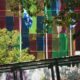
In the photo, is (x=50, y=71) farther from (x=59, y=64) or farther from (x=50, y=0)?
(x=50, y=0)

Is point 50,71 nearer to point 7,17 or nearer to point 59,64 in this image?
point 59,64

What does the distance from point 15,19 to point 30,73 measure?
141 feet

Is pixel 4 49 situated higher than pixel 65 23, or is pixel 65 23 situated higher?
pixel 65 23

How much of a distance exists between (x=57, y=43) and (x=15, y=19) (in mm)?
5872

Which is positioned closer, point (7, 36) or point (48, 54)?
point (7, 36)

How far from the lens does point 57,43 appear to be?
5094 centimetres

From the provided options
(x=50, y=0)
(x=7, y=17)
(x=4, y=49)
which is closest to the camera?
(x=50, y=0)

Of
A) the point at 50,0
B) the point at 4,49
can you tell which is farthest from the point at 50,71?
the point at 4,49

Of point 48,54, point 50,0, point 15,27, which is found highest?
point 50,0

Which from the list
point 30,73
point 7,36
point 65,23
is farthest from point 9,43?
point 30,73

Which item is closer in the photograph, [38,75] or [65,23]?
[38,75]

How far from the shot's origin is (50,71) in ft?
26.0

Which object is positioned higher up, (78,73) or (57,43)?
(78,73)

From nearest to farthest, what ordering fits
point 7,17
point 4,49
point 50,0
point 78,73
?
point 78,73 → point 50,0 → point 4,49 → point 7,17
